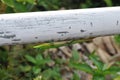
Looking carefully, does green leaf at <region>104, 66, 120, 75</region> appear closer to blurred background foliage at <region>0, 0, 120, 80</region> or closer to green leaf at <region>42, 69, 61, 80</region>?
blurred background foliage at <region>0, 0, 120, 80</region>

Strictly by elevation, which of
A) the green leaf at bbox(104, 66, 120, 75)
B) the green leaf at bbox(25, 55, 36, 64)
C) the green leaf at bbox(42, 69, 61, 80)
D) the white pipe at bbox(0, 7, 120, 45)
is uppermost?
the white pipe at bbox(0, 7, 120, 45)

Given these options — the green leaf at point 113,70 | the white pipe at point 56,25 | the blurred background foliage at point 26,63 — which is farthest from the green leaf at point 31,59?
the white pipe at point 56,25

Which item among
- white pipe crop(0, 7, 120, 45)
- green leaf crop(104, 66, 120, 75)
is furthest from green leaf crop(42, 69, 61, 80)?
white pipe crop(0, 7, 120, 45)

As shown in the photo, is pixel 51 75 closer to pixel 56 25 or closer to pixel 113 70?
pixel 113 70

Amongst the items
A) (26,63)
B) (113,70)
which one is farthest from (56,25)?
(26,63)

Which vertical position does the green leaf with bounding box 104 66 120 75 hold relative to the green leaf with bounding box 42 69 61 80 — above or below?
above

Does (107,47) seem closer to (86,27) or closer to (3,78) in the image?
(3,78)

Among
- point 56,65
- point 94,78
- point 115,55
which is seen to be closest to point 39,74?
point 56,65

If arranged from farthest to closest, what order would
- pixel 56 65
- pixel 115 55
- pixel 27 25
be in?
pixel 115 55 < pixel 56 65 < pixel 27 25

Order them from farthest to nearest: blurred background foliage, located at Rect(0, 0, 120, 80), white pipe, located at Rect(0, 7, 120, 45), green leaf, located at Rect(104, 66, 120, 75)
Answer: blurred background foliage, located at Rect(0, 0, 120, 80) → green leaf, located at Rect(104, 66, 120, 75) → white pipe, located at Rect(0, 7, 120, 45)
